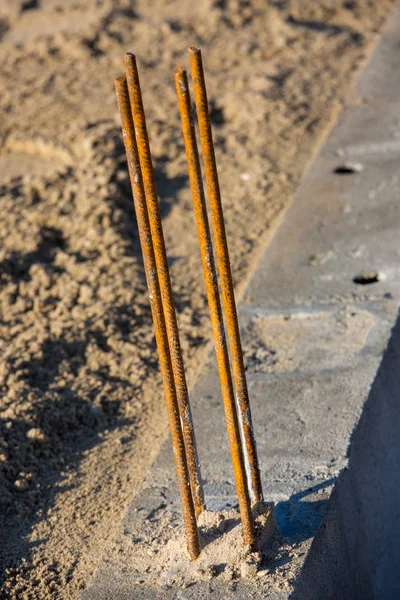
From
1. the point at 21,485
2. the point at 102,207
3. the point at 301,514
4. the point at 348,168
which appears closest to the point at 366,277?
the point at 348,168

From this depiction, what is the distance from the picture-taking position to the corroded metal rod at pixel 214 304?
2328mm

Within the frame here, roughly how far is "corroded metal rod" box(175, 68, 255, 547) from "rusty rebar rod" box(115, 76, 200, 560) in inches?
5.4

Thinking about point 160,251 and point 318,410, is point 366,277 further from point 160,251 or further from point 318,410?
point 160,251

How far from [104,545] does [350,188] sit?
2.68m

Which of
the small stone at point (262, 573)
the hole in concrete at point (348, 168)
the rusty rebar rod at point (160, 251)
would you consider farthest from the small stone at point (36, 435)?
the hole in concrete at point (348, 168)

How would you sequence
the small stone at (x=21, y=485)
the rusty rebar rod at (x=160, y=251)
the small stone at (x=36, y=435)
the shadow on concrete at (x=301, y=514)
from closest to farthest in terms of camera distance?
the rusty rebar rod at (x=160, y=251), the shadow on concrete at (x=301, y=514), the small stone at (x=21, y=485), the small stone at (x=36, y=435)

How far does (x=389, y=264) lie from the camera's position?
4.30 m

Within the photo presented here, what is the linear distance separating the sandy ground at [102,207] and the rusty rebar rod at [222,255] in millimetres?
812

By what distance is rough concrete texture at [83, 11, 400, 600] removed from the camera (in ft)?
9.23

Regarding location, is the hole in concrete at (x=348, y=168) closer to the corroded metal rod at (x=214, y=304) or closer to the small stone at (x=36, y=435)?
the small stone at (x=36, y=435)

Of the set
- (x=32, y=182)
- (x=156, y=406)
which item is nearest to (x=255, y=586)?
(x=156, y=406)

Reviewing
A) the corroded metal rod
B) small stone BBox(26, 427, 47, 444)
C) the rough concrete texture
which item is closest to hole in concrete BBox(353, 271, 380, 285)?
the rough concrete texture

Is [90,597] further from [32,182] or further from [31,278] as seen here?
[32,182]

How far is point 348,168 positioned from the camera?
17.3 ft
